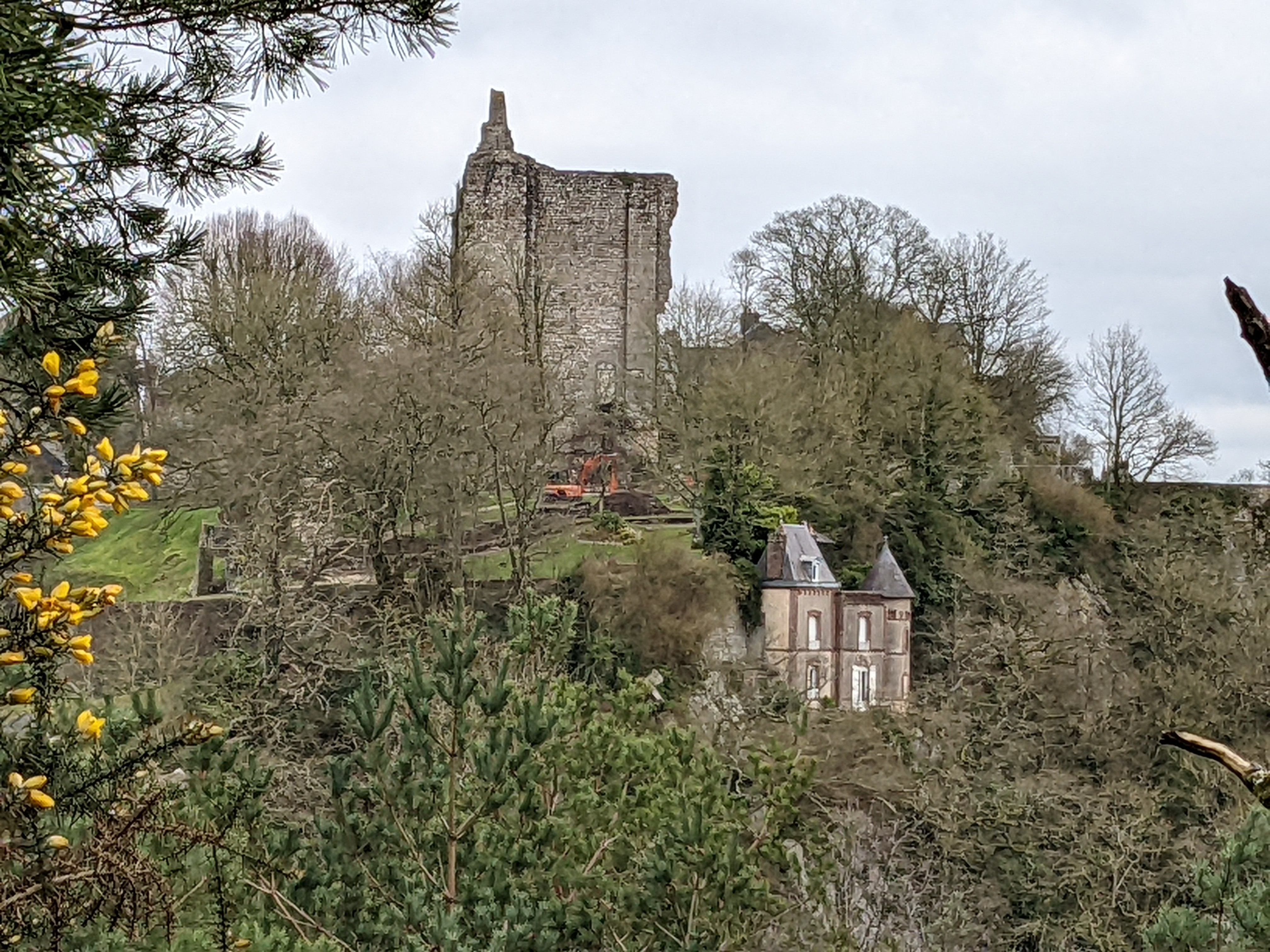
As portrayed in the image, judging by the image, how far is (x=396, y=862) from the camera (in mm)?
5480

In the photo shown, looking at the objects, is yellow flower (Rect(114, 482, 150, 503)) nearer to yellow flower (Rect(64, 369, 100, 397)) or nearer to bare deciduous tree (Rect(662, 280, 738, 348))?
yellow flower (Rect(64, 369, 100, 397))

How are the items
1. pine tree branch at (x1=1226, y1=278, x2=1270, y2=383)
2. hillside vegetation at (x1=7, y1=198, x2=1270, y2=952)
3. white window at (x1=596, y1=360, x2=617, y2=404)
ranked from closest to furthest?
pine tree branch at (x1=1226, y1=278, x2=1270, y2=383)
hillside vegetation at (x1=7, y1=198, x2=1270, y2=952)
white window at (x1=596, y1=360, x2=617, y2=404)

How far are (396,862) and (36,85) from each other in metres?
4.00

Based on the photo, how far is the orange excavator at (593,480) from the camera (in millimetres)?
22578

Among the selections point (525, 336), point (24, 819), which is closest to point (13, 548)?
point (24, 819)

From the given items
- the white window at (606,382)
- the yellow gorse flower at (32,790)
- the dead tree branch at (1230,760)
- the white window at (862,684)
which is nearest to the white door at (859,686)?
the white window at (862,684)

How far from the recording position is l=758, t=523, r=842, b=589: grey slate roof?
19.3 m

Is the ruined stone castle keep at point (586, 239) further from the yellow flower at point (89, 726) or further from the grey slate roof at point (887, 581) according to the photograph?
the yellow flower at point (89, 726)

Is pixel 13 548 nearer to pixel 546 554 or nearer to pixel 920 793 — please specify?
pixel 920 793

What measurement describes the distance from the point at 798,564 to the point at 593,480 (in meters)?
6.07

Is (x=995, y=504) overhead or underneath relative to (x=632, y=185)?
underneath

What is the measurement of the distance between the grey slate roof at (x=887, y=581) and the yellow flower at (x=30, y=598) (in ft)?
59.0

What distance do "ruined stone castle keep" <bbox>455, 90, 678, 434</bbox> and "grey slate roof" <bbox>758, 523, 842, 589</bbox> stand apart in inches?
367

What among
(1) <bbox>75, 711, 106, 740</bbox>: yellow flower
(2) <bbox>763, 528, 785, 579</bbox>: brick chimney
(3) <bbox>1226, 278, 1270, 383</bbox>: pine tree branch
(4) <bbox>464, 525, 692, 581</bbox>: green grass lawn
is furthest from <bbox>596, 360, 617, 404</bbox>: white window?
(3) <bbox>1226, 278, 1270, 383</bbox>: pine tree branch
